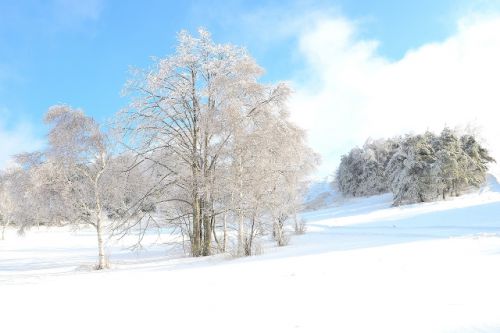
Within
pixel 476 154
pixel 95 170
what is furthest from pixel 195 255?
pixel 476 154

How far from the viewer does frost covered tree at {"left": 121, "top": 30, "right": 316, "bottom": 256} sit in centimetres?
1452

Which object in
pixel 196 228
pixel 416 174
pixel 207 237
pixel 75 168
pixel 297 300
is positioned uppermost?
pixel 75 168

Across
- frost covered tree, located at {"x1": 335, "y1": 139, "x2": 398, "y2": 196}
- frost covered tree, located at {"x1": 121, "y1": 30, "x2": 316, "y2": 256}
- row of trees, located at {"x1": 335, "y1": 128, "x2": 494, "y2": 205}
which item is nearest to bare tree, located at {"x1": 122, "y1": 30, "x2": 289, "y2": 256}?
frost covered tree, located at {"x1": 121, "y1": 30, "x2": 316, "y2": 256}

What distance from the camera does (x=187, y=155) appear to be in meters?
17.4

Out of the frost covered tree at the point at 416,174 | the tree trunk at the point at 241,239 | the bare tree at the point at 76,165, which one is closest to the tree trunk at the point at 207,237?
the tree trunk at the point at 241,239

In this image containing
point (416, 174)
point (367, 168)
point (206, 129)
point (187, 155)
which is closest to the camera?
point (206, 129)

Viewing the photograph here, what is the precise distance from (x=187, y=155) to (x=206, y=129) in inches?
88.8

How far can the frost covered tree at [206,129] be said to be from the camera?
14.5 metres

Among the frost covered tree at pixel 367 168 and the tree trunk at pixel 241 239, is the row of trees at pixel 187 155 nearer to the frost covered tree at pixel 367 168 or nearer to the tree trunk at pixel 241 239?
the tree trunk at pixel 241 239

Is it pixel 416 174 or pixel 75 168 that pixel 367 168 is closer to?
pixel 416 174

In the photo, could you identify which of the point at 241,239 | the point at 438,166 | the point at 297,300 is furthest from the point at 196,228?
the point at 438,166

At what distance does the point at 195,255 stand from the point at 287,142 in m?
6.83

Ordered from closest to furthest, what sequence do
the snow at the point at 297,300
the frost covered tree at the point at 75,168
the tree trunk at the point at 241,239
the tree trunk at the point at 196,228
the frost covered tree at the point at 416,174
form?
the snow at the point at 297,300
the tree trunk at the point at 241,239
the frost covered tree at the point at 75,168
the tree trunk at the point at 196,228
the frost covered tree at the point at 416,174

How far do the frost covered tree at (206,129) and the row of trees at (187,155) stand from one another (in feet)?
0.14
